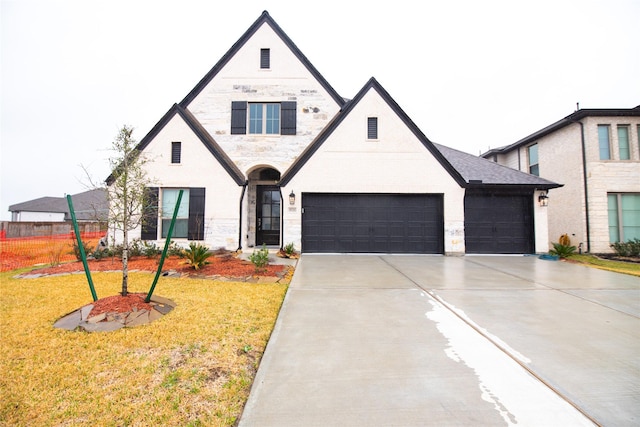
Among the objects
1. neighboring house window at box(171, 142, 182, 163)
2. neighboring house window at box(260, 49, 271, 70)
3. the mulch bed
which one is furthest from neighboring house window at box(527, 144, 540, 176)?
neighboring house window at box(171, 142, 182, 163)

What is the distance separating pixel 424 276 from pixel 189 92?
1254cm

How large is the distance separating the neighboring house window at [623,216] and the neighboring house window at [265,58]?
17.3 metres

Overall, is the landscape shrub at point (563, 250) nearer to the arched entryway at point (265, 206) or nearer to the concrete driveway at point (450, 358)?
the concrete driveway at point (450, 358)

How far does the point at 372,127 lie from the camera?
10945 millimetres

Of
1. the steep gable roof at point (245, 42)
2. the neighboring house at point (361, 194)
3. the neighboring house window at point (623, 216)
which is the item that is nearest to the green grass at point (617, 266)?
the neighboring house at point (361, 194)

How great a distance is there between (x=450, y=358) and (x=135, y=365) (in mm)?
3413

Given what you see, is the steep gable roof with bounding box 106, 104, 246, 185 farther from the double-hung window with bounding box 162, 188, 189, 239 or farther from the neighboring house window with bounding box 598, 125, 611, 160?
the neighboring house window with bounding box 598, 125, 611, 160

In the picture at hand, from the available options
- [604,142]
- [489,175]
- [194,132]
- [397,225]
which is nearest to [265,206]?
[194,132]

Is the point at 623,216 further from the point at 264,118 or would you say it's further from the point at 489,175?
the point at 264,118

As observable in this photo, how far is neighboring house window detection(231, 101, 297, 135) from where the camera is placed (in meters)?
12.1

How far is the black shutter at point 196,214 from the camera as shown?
10.7 meters

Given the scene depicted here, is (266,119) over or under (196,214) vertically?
over

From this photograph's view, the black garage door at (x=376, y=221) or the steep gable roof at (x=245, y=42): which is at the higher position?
the steep gable roof at (x=245, y=42)

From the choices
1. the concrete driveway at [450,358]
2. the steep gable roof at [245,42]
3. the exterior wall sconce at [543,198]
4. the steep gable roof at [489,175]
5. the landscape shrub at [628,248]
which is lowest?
the concrete driveway at [450,358]
